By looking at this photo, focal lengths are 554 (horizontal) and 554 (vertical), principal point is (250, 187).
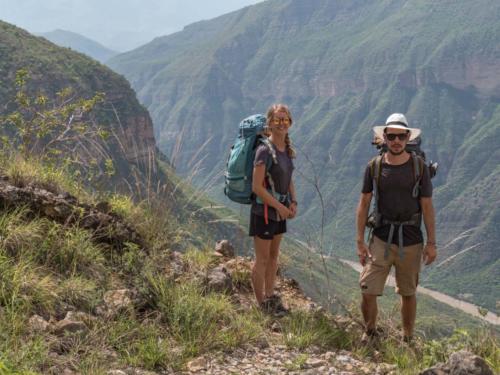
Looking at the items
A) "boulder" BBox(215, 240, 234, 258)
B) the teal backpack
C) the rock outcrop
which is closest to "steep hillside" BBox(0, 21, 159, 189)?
"boulder" BBox(215, 240, 234, 258)

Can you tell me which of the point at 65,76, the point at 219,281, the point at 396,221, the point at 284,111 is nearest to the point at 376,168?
the point at 396,221

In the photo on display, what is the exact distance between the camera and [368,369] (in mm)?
3637

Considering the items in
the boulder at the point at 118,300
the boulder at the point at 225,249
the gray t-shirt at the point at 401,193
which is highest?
the gray t-shirt at the point at 401,193

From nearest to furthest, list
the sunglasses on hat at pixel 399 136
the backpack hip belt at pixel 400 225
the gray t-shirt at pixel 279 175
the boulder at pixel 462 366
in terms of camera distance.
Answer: the boulder at pixel 462 366
the sunglasses on hat at pixel 399 136
the backpack hip belt at pixel 400 225
the gray t-shirt at pixel 279 175

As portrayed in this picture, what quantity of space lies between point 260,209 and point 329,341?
1220mm

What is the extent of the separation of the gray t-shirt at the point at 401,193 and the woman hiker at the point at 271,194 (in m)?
0.71

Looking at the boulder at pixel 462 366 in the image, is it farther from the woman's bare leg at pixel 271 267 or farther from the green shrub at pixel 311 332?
the woman's bare leg at pixel 271 267

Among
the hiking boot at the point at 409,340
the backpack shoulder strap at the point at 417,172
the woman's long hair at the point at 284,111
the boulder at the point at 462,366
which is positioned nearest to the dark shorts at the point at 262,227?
the woman's long hair at the point at 284,111

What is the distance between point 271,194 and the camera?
4625mm

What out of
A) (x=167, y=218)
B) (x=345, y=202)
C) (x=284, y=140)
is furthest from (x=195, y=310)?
(x=345, y=202)

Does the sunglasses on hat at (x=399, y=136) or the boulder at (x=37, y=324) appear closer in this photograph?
the boulder at (x=37, y=324)

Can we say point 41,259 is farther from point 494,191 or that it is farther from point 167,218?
point 494,191

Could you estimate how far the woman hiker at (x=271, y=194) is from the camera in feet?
14.8

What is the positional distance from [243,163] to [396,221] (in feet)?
4.38
